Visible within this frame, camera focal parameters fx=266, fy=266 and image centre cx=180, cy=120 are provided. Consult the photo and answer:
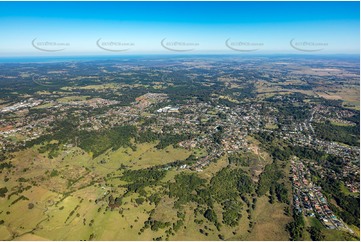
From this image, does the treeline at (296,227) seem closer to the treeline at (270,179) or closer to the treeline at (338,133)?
the treeline at (270,179)

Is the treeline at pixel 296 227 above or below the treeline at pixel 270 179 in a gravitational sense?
above

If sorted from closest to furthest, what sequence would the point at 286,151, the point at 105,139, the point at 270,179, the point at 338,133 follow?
the point at 270,179 < the point at 286,151 < the point at 105,139 < the point at 338,133

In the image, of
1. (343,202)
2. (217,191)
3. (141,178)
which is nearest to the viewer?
(343,202)

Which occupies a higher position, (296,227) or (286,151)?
(296,227)

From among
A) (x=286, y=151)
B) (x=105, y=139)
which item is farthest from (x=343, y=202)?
(x=105, y=139)

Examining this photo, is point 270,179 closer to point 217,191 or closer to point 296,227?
point 217,191

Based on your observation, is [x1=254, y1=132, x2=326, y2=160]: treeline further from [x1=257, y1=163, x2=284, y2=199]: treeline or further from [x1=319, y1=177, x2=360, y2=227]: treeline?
[x1=319, y1=177, x2=360, y2=227]: treeline

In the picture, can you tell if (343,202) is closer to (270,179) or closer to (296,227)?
(296,227)

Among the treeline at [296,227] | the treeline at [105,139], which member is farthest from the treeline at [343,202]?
the treeline at [105,139]

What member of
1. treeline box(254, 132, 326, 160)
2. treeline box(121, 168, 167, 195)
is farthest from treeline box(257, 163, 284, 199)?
treeline box(121, 168, 167, 195)

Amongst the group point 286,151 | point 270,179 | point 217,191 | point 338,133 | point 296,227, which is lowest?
point 338,133

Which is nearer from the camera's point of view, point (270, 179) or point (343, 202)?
point (343, 202)

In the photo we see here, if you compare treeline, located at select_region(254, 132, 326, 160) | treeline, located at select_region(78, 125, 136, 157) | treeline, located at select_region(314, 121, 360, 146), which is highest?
treeline, located at select_region(78, 125, 136, 157)
